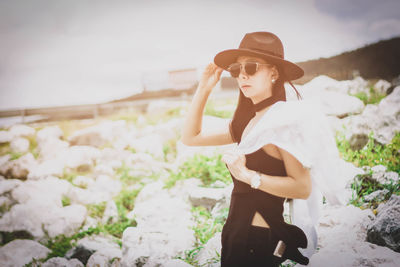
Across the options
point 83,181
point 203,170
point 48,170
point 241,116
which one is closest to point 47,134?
point 48,170

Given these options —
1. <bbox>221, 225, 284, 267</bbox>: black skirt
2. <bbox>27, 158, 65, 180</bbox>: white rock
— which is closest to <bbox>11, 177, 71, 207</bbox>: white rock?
<bbox>27, 158, 65, 180</bbox>: white rock

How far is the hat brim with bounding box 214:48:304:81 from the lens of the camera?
3.92ft

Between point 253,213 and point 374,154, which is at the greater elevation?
point 253,213

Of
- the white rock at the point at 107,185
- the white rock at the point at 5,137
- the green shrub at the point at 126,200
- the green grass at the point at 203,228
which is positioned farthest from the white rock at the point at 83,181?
the white rock at the point at 5,137

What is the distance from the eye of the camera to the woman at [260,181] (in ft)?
3.87

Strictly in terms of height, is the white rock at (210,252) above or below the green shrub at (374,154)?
below

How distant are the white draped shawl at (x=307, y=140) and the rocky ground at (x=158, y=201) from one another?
546mm

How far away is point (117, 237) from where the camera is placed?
3340 mm

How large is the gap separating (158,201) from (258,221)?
229cm

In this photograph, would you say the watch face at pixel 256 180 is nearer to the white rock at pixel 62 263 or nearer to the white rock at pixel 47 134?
the white rock at pixel 62 263

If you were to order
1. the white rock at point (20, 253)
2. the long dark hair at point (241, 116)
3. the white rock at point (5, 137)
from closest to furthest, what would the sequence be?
1. the long dark hair at point (241, 116)
2. the white rock at point (20, 253)
3. the white rock at point (5, 137)

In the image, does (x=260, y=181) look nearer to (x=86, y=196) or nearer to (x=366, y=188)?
(x=366, y=188)

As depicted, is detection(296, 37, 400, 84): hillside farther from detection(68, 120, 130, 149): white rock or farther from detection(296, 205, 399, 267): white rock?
detection(68, 120, 130, 149): white rock

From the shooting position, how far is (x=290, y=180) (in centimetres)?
112
